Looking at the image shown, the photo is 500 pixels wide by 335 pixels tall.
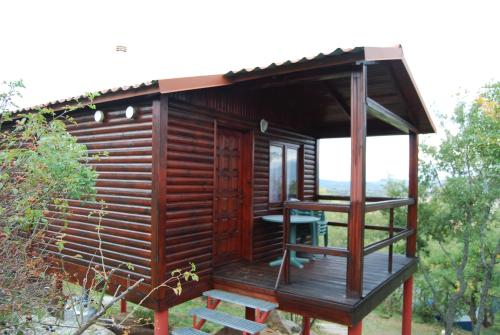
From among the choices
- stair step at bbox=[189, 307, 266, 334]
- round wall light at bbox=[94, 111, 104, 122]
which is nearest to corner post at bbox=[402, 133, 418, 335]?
stair step at bbox=[189, 307, 266, 334]

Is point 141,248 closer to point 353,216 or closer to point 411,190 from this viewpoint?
point 353,216

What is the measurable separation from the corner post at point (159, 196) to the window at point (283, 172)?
8.09 feet

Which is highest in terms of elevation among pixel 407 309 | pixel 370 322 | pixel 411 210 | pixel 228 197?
pixel 228 197

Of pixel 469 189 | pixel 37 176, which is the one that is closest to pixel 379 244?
pixel 37 176

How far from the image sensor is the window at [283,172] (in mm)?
6285

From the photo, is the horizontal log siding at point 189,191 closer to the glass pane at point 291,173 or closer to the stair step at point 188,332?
the stair step at point 188,332

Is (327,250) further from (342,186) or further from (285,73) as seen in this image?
(342,186)

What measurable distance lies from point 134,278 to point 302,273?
2202mm

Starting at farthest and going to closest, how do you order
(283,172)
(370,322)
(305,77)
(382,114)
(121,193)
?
(370,322)
(283,172)
(121,193)
(382,114)
(305,77)

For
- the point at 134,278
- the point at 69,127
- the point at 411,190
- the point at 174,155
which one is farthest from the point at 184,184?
the point at 411,190

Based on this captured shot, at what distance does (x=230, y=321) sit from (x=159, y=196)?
5.27 feet

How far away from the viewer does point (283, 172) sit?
21.6 ft

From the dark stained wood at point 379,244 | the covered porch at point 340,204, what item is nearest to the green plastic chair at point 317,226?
the covered porch at point 340,204

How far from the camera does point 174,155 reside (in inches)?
169
